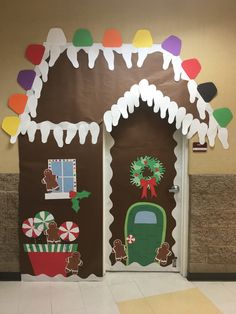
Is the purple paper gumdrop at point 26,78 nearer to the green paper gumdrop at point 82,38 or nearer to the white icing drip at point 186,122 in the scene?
the green paper gumdrop at point 82,38

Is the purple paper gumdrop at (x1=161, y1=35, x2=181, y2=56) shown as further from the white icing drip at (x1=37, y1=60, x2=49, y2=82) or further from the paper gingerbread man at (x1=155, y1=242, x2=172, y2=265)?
the paper gingerbread man at (x1=155, y1=242, x2=172, y2=265)

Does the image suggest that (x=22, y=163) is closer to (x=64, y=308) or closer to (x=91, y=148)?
(x=91, y=148)

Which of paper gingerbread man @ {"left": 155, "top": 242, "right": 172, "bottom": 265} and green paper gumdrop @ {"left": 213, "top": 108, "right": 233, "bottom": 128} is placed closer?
green paper gumdrop @ {"left": 213, "top": 108, "right": 233, "bottom": 128}

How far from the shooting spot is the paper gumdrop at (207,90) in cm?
336

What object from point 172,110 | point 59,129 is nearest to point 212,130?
point 172,110

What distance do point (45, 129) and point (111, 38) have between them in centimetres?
115

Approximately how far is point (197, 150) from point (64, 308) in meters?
2.02

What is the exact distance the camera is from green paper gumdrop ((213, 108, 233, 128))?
11.1 feet

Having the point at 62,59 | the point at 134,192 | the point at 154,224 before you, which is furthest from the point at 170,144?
the point at 62,59

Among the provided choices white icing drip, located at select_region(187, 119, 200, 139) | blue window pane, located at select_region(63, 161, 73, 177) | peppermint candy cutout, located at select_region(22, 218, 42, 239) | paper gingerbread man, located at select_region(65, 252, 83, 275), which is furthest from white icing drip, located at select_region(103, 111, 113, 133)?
paper gingerbread man, located at select_region(65, 252, 83, 275)

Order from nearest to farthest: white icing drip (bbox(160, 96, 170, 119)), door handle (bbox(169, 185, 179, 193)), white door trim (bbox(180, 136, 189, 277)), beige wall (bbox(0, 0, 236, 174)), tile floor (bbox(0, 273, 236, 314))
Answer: tile floor (bbox(0, 273, 236, 314)) < beige wall (bbox(0, 0, 236, 174)) < white icing drip (bbox(160, 96, 170, 119)) < white door trim (bbox(180, 136, 189, 277)) < door handle (bbox(169, 185, 179, 193))

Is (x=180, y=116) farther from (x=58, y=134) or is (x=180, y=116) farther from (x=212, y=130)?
(x=58, y=134)

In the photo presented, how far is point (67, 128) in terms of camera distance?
3.37 metres

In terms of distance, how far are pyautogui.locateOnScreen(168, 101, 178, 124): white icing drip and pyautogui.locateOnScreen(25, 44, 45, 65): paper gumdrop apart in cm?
143
